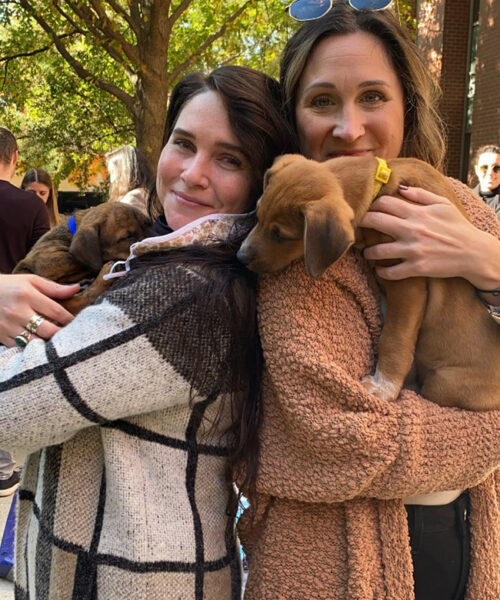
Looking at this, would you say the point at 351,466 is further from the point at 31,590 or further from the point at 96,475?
the point at 31,590

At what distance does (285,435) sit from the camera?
72.4 inches

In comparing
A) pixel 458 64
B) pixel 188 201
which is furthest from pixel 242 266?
pixel 458 64

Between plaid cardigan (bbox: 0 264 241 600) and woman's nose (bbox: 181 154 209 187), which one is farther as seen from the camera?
woman's nose (bbox: 181 154 209 187)

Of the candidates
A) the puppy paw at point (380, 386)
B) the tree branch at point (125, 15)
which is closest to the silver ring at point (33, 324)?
the puppy paw at point (380, 386)

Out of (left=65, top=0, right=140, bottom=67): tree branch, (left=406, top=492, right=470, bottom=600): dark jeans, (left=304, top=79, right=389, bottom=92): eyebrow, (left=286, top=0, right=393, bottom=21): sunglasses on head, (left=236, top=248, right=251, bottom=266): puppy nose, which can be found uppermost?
(left=65, top=0, right=140, bottom=67): tree branch

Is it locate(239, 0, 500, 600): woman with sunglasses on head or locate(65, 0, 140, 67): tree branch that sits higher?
locate(65, 0, 140, 67): tree branch

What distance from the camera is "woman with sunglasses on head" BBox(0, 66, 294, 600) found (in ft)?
5.49

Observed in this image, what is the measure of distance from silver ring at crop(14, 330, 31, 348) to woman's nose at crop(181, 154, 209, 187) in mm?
799

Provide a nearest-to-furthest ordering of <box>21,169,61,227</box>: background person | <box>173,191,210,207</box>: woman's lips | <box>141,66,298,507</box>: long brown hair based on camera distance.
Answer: <box>141,66,298,507</box>: long brown hair < <box>173,191,210,207</box>: woman's lips < <box>21,169,61,227</box>: background person

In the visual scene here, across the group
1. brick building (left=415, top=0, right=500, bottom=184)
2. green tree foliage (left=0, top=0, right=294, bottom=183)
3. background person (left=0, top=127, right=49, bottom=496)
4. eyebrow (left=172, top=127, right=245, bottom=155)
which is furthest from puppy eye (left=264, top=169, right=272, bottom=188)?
brick building (left=415, top=0, right=500, bottom=184)

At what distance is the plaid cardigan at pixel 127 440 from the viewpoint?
1.66 metres

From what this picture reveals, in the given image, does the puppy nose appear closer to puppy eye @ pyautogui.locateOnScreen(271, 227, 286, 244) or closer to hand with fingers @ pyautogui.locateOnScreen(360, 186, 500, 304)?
puppy eye @ pyautogui.locateOnScreen(271, 227, 286, 244)

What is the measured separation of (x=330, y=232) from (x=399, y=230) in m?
0.28

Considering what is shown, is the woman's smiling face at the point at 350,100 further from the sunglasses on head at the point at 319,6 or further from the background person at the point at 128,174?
the background person at the point at 128,174
